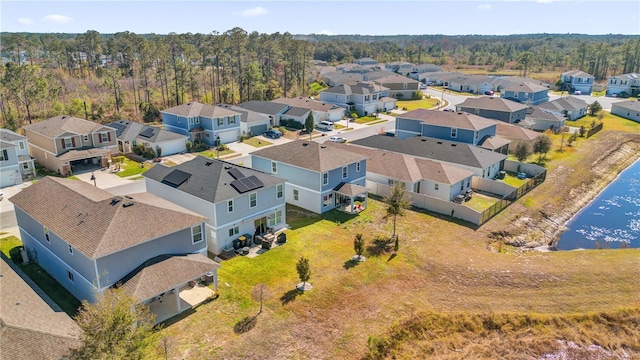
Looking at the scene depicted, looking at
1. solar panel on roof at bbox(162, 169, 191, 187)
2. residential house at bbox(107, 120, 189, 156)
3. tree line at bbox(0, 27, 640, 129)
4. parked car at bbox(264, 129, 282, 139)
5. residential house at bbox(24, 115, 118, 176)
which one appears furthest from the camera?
parked car at bbox(264, 129, 282, 139)

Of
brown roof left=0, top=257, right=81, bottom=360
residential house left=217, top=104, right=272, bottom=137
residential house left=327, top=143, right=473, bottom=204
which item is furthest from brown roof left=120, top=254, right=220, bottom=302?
residential house left=217, top=104, right=272, bottom=137

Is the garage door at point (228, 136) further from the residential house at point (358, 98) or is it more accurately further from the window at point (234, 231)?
the window at point (234, 231)

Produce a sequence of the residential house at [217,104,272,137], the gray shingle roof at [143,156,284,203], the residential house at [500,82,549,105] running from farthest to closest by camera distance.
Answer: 1. the residential house at [500,82,549,105]
2. the residential house at [217,104,272,137]
3. the gray shingle roof at [143,156,284,203]

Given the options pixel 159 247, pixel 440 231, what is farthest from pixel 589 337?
pixel 159 247

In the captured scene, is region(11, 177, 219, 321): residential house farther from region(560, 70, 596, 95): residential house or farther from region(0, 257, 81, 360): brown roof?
region(560, 70, 596, 95): residential house

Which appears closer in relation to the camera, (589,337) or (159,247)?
(589,337)

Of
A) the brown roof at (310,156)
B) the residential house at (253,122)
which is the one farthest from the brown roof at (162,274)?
the residential house at (253,122)

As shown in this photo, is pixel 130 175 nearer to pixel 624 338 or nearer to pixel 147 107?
pixel 147 107
